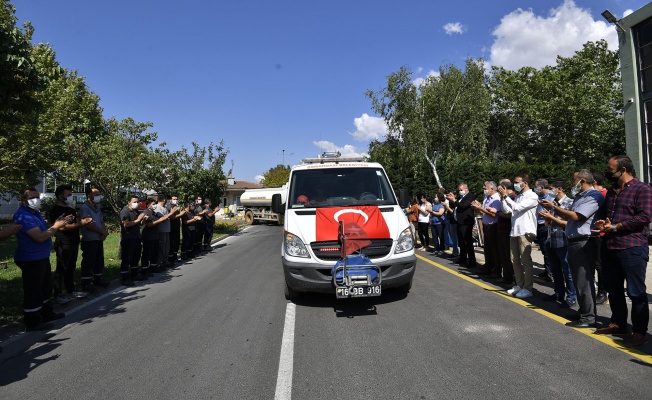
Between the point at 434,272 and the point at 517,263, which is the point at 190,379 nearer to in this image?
the point at 517,263

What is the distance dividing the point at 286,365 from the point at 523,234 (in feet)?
14.7

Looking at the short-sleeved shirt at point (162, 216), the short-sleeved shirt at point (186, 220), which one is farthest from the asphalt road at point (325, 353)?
the short-sleeved shirt at point (186, 220)

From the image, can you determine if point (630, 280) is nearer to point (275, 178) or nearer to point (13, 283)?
point (13, 283)

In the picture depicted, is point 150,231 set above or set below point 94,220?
below

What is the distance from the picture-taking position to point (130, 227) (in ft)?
27.3

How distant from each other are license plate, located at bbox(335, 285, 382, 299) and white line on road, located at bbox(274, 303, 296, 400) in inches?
29.8

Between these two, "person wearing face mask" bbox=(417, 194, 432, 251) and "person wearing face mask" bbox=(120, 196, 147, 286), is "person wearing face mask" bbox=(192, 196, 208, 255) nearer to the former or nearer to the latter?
"person wearing face mask" bbox=(120, 196, 147, 286)

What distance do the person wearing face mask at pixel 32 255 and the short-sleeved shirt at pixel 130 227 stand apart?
256cm

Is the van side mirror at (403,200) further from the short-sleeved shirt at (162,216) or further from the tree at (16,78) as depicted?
the short-sleeved shirt at (162,216)

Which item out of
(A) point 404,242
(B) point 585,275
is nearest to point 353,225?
(A) point 404,242

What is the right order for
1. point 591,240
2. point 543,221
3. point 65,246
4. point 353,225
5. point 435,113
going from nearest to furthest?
point 591,240
point 353,225
point 65,246
point 543,221
point 435,113

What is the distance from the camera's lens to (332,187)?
23.1 feet

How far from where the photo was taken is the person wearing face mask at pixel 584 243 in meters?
4.83

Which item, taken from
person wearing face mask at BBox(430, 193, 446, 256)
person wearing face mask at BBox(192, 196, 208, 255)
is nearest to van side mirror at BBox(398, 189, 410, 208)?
person wearing face mask at BBox(430, 193, 446, 256)
